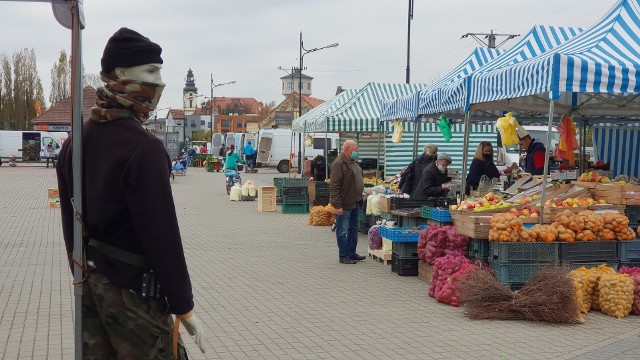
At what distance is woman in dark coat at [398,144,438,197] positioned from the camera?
14.2 meters

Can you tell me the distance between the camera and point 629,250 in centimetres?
940

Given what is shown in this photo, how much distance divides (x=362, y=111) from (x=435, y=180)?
357 inches

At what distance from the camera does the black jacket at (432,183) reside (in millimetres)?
12547

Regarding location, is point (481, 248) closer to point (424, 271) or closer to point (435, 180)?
point (424, 271)

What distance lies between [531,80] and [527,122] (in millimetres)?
9687

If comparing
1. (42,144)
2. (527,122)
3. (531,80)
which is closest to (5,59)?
(42,144)

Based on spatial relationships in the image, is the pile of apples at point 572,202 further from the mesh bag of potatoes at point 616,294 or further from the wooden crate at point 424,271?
the wooden crate at point 424,271

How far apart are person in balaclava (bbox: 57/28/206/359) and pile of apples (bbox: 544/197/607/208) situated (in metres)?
7.20

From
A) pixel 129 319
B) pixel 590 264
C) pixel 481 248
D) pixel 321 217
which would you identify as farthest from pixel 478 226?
pixel 321 217

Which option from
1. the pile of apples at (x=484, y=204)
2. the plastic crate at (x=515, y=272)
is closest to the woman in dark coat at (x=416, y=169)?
the pile of apples at (x=484, y=204)

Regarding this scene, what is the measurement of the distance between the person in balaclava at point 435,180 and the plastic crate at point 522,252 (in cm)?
350

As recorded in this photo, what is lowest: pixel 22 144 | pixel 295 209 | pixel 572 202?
pixel 295 209

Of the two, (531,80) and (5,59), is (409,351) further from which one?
(5,59)

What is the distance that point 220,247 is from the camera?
1437cm
